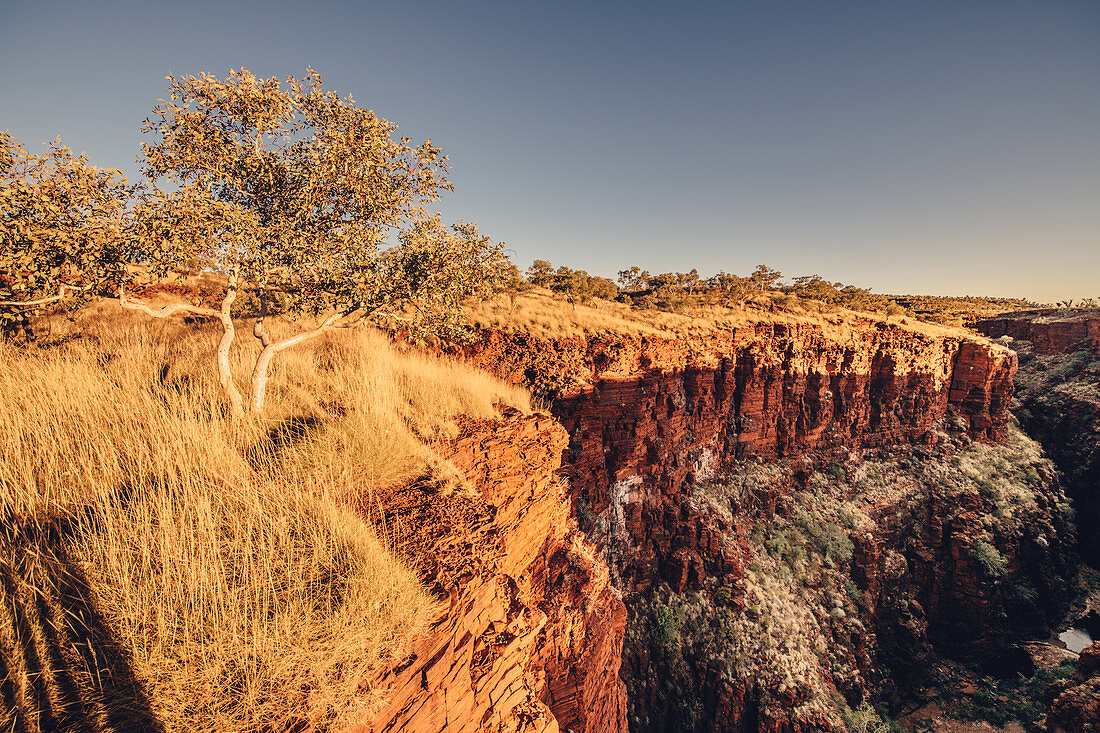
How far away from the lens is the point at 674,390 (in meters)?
16.4

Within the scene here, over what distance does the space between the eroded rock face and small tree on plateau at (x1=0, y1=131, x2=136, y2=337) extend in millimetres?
4710

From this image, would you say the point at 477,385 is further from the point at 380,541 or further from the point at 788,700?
the point at 788,700

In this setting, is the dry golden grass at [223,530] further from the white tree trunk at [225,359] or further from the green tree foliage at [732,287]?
the green tree foliage at [732,287]

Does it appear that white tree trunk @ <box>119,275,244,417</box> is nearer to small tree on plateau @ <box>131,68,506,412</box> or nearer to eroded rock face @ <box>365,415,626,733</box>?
small tree on plateau @ <box>131,68,506,412</box>

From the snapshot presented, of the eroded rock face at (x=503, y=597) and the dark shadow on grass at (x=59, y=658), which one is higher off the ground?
the dark shadow on grass at (x=59, y=658)

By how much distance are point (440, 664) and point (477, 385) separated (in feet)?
15.5

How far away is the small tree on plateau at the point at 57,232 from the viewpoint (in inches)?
159

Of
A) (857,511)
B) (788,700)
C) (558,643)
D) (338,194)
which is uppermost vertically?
(338,194)

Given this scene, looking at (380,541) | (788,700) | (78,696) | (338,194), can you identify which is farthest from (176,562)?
(788,700)

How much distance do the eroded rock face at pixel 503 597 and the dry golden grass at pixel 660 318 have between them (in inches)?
307

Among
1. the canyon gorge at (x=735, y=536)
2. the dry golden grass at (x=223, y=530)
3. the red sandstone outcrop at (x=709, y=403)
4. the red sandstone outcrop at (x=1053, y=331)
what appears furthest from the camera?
the red sandstone outcrop at (x=1053, y=331)

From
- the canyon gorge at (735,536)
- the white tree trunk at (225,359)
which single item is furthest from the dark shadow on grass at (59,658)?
the white tree trunk at (225,359)

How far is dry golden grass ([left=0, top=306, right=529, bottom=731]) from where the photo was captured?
6.79 feet

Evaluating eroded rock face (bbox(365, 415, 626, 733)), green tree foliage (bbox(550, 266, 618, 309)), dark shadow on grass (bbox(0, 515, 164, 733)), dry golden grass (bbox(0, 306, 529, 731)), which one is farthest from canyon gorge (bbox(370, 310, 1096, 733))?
green tree foliage (bbox(550, 266, 618, 309))
